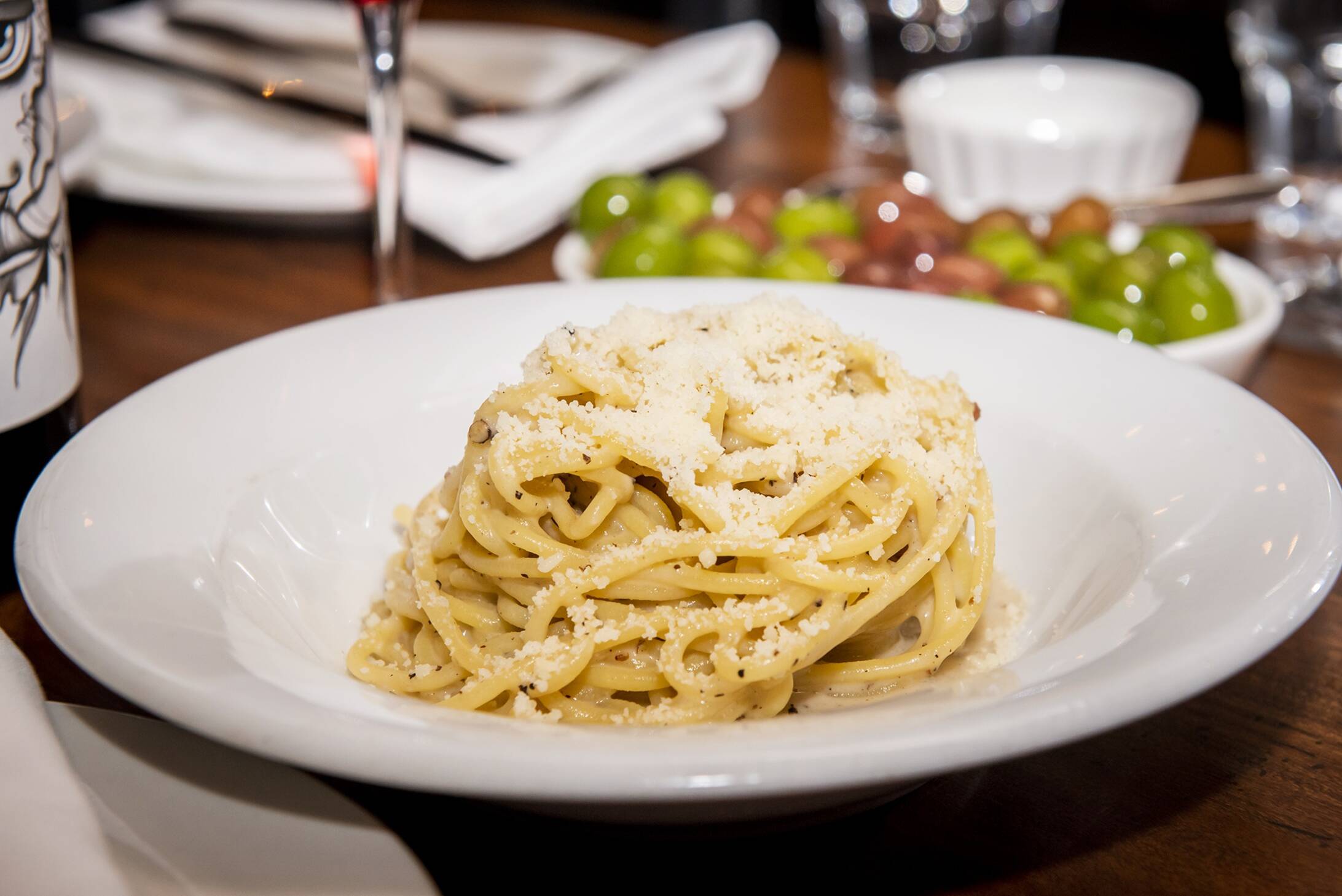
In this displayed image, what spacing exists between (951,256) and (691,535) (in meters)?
0.94

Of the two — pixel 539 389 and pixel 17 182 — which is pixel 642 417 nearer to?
pixel 539 389

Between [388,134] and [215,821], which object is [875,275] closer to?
[388,134]

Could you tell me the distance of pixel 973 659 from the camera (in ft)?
3.35

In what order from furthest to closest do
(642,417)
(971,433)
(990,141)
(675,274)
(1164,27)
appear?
(1164,27), (990,141), (675,274), (971,433), (642,417)

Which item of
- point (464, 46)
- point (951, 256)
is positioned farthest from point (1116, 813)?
point (464, 46)

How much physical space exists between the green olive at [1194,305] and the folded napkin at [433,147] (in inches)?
42.6

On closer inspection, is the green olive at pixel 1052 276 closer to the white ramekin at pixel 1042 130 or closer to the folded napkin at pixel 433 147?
the white ramekin at pixel 1042 130

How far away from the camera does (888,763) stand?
2.11 ft

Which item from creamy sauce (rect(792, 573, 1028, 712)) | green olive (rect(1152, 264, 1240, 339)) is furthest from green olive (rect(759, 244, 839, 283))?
creamy sauce (rect(792, 573, 1028, 712))

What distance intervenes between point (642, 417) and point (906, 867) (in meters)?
0.38

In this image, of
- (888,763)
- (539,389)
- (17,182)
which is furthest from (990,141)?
(888,763)

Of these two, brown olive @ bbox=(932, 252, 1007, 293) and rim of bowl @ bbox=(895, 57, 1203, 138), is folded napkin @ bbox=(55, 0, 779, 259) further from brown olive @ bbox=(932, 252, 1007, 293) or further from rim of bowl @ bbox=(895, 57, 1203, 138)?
brown olive @ bbox=(932, 252, 1007, 293)

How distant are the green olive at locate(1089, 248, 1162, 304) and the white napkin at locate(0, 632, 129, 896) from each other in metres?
1.47

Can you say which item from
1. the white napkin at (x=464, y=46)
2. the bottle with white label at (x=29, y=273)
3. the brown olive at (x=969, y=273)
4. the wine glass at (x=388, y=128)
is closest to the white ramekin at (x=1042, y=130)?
the brown olive at (x=969, y=273)
